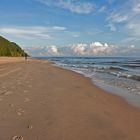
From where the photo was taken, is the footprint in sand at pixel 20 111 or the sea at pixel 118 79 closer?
the footprint in sand at pixel 20 111

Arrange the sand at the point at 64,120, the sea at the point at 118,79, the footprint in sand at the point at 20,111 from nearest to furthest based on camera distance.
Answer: the sand at the point at 64,120 < the footprint in sand at the point at 20,111 < the sea at the point at 118,79

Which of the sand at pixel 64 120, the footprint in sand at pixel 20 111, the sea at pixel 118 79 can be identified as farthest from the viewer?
the sea at pixel 118 79

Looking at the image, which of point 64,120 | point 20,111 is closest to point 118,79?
point 20,111

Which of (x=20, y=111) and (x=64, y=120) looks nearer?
(x=64, y=120)

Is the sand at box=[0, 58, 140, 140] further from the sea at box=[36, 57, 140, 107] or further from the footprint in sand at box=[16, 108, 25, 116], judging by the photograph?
the sea at box=[36, 57, 140, 107]

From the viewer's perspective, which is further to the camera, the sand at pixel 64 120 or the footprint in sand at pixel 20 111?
the footprint in sand at pixel 20 111

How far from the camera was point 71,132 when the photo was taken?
5801 mm

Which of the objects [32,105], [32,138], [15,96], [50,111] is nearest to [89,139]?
[32,138]

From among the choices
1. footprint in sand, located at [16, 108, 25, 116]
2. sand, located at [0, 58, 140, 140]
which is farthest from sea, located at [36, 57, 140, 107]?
footprint in sand, located at [16, 108, 25, 116]

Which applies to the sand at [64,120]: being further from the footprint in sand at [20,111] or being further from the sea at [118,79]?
the sea at [118,79]

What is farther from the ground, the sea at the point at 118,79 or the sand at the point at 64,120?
the sand at the point at 64,120

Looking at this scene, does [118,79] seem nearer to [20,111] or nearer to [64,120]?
[20,111]

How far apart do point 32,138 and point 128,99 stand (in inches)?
252

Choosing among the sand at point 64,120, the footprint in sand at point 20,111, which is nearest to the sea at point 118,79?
the sand at point 64,120
